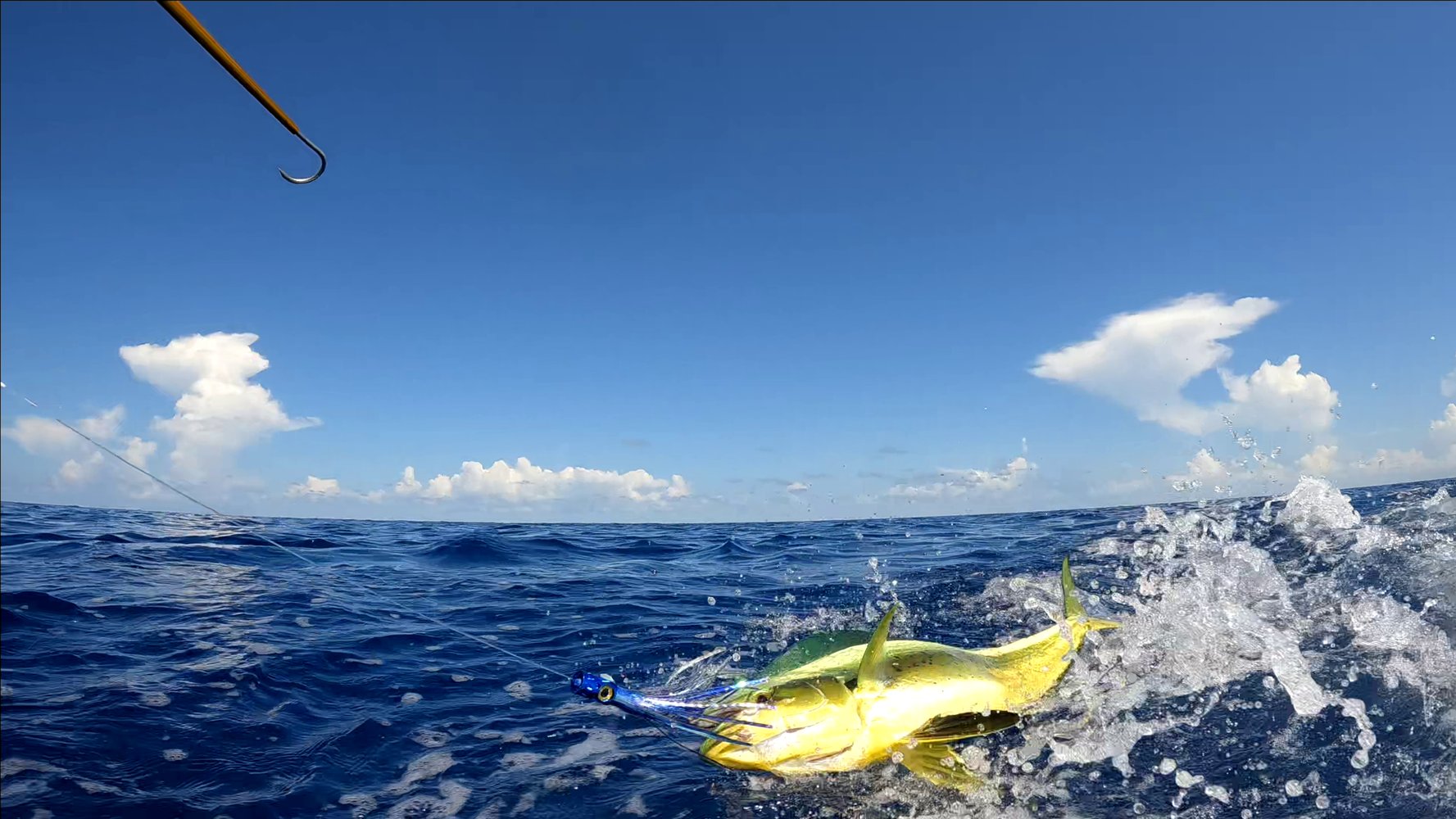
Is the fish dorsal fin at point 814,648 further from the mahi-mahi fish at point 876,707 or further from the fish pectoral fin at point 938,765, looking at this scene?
the fish pectoral fin at point 938,765

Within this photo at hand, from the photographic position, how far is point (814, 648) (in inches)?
202

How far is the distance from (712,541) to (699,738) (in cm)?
1575

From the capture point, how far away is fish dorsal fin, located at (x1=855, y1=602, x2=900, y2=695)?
3.89 m

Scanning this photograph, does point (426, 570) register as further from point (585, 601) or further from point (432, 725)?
point (432, 725)

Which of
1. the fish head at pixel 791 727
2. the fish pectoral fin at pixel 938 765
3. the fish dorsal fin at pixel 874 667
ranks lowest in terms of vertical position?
the fish pectoral fin at pixel 938 765

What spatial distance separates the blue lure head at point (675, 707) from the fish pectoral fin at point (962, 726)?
47.3 inches

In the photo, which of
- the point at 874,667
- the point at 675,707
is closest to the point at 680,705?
the point at 675,707

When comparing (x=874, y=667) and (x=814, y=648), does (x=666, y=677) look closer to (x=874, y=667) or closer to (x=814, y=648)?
(x=814, y=648)

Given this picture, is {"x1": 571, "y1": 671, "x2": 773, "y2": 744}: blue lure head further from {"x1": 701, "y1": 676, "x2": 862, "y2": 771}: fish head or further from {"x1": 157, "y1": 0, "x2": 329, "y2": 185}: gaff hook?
{"x1": 157, "y1": 0, "x2": 329, "y2": 185}: gaff hook

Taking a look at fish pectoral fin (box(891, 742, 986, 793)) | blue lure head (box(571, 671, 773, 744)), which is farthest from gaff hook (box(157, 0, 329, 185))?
fish pectoral fin (box(891, 742, 986, 793))

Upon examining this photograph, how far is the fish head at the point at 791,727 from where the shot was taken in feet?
12.5

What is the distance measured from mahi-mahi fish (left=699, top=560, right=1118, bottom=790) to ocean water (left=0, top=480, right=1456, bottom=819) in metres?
0.34

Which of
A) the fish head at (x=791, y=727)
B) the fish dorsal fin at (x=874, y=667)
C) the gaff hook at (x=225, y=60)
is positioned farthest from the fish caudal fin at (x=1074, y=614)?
the gaff hook at (x=225, y=60)

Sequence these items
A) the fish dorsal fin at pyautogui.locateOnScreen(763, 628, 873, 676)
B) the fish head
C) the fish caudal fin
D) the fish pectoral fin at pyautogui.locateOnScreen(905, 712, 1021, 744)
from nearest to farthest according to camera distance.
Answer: the fish head, the fish pectoral fin at pyautogui.locateOnScreen(905, 712, 1021, 744), the fish dorsal fin at pyautogui.locateOnScreen(763, 628, 873, 676), the fish caudal fin
